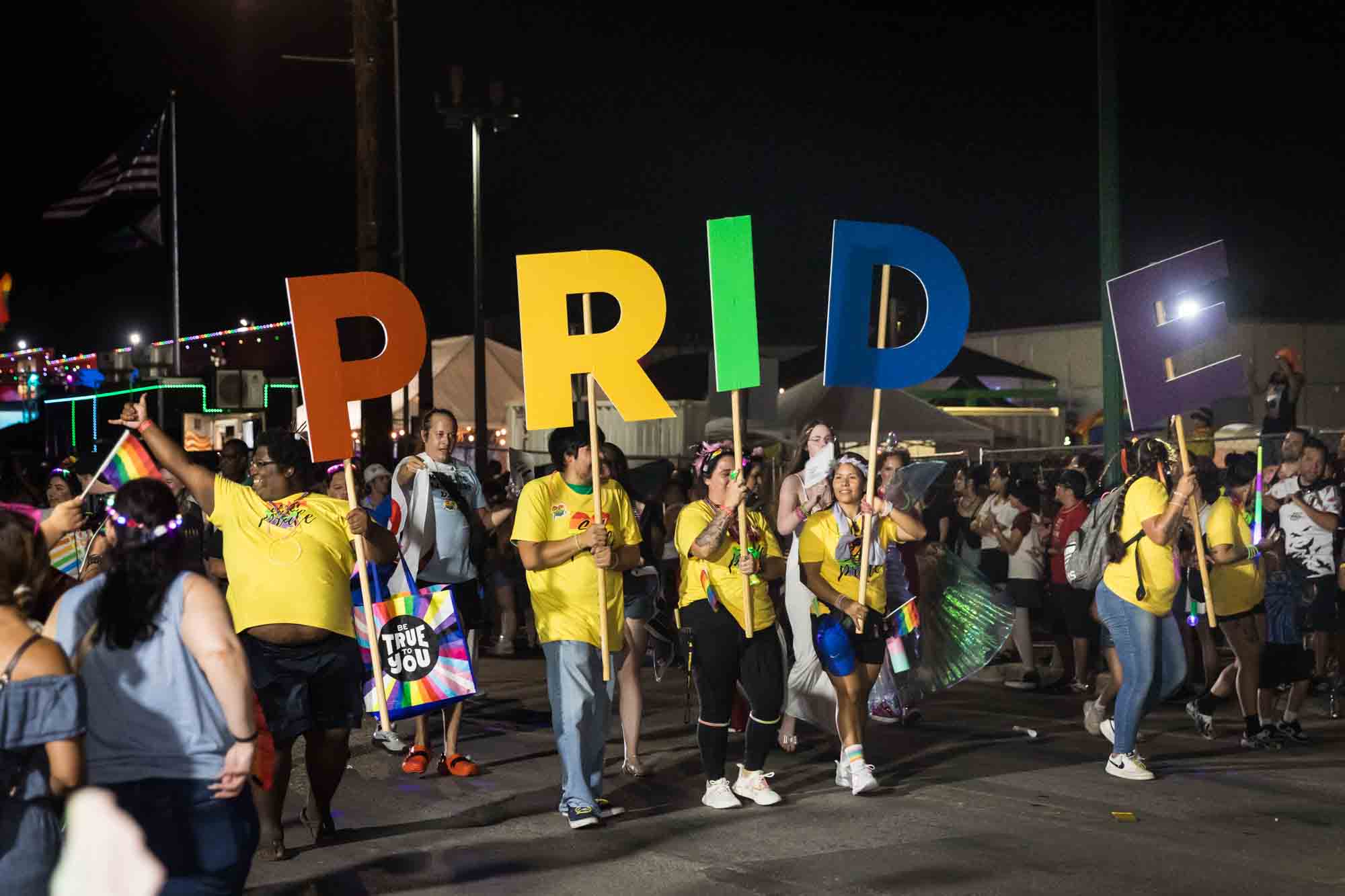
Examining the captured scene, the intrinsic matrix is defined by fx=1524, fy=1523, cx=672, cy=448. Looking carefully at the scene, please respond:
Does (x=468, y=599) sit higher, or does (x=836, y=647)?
(x=468, y=599)

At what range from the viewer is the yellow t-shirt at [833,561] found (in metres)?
7.98

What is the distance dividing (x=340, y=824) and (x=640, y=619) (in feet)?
8.86

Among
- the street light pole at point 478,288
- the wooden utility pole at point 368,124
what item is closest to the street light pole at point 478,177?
the street light pole at point 478,288

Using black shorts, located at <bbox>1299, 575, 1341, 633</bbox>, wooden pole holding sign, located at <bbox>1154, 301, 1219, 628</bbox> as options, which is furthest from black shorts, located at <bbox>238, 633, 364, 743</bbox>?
black shorts, located at <bbox>1299, 575, 1341, 633</bbox>

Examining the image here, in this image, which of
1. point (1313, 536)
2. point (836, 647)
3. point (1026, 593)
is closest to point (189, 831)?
point (836, 647)

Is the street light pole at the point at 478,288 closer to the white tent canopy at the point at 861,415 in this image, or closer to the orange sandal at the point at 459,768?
the white tent canopy at the point at 861,415

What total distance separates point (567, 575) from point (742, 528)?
2.91ft

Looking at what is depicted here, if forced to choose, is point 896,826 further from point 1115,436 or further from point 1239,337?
point 1239,337

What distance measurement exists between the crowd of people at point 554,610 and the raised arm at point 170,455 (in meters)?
0.02

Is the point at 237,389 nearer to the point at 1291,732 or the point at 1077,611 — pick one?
the point at 1077,611

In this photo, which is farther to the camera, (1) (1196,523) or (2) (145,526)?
(1) (1196,523)

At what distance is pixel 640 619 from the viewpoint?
9648 mm

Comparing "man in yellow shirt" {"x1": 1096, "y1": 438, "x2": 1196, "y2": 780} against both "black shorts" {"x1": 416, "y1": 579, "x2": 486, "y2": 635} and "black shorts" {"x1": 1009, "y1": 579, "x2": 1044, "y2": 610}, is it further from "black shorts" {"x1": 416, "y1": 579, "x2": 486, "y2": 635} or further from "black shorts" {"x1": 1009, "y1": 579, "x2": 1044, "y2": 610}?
"black shorts" {"x1": 1009, "y1": 579, "x2": 1044, "y2": 610}

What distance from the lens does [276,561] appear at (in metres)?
6.50
